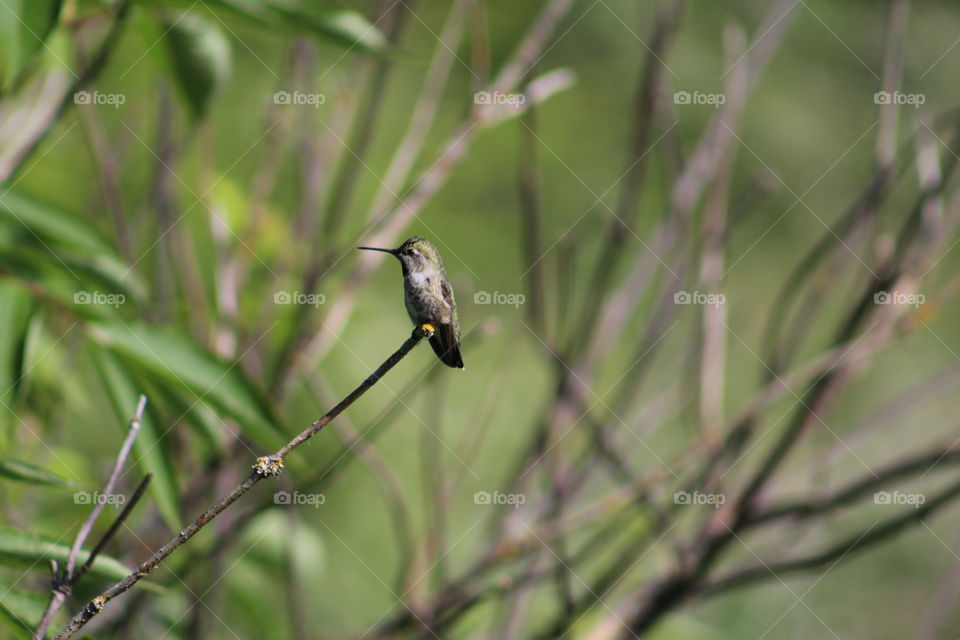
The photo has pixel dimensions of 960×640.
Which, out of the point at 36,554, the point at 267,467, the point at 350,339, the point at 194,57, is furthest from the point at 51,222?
the point at 350,339

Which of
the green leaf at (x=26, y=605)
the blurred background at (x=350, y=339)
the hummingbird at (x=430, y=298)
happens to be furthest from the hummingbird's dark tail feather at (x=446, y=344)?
the green leaf at (x=26, y=605)

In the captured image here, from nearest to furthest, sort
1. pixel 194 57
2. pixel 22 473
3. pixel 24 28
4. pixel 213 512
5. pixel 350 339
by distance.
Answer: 1. pixel 213 512
2. pixel 22 473
3. pixel 24 28
4. pixel 194 57
5. pixel 350 339

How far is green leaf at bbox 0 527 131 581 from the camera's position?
118cm

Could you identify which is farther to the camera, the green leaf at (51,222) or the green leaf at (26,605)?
the green leaf at (51,222)

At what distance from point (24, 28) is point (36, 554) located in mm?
689

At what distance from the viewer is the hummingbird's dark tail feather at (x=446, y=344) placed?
4.84ft

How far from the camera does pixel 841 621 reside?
13.5ft

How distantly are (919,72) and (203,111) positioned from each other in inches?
142

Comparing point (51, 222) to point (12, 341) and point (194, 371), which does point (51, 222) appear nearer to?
point (12, 341)

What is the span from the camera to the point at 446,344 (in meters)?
1.49

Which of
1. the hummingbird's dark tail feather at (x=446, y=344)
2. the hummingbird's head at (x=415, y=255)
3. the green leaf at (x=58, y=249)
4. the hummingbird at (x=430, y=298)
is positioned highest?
the green leaf at (x=58, y=249)

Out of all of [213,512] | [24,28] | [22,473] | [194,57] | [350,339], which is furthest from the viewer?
[350,339]

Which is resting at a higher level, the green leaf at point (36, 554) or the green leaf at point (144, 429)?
the green leaf at point (144, 429)

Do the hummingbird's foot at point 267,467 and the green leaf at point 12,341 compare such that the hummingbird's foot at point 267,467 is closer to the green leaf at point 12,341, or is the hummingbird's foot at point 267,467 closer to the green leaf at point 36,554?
the green leaf at point 36,554
